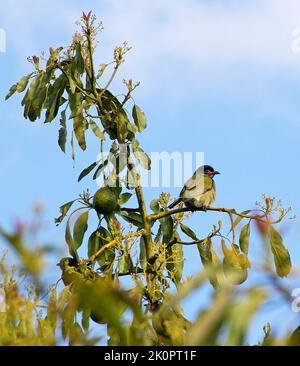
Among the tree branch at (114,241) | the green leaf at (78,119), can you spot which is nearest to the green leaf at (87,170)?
the green leaf at (78,119)

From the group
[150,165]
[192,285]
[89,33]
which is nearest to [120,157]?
[150,165]

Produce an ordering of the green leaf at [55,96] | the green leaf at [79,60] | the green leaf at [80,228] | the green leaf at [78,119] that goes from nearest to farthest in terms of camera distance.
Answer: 1. the green leaf at [79,60]
2. the green leaf at [80,228]
3. the green leaf at [78,119]
4. the green leaf at [55,96]

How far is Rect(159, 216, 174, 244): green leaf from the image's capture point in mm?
6520

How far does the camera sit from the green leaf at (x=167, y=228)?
6520mm

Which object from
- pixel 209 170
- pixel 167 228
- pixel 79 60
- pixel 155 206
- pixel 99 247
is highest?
pixel 79 60

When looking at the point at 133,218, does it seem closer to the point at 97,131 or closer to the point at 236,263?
the point at 97,131

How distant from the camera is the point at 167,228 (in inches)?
258

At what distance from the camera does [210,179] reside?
29.1ft

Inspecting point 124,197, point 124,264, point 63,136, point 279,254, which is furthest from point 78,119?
point 279,254

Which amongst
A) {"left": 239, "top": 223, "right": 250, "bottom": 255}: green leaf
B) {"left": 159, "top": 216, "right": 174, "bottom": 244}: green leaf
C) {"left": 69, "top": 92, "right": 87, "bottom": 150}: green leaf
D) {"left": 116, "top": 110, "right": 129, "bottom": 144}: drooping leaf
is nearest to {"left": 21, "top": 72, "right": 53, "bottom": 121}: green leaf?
{"left": 69, "top": 92, "right": 87, "bottom": 150}: green leaf

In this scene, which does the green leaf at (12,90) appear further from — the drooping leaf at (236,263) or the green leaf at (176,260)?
the drooping leaf at (236,263)

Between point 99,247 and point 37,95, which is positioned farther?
point 37,95
